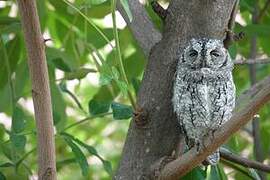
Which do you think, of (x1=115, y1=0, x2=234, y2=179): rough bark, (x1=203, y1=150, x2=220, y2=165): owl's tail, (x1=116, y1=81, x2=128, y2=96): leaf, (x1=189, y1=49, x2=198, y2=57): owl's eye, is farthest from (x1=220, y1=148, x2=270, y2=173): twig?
(x1=116, y1=81, x2=128, y2=96): leaf

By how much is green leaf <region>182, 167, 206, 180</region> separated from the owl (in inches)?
3.3

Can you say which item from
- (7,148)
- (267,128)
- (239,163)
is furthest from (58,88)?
(267,128)

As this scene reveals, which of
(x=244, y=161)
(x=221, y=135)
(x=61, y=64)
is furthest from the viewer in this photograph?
(x=61, y=64)

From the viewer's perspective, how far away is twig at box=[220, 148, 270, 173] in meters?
1.27

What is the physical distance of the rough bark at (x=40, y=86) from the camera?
3.14 feet

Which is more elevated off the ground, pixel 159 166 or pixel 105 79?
pixel 105 79

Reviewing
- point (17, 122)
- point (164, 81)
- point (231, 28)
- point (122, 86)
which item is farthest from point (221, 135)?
point (17, 122)

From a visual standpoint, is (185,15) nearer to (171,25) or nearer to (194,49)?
(171,25)

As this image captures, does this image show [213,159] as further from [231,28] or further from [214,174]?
[231,28]

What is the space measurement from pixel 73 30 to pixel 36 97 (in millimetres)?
736

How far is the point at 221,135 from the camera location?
99 centimetres

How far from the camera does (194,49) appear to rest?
56.4 inches

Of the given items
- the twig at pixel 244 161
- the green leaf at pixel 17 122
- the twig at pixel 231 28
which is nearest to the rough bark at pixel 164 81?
the twig at pixel 231 28

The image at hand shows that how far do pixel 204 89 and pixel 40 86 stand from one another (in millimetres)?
679
